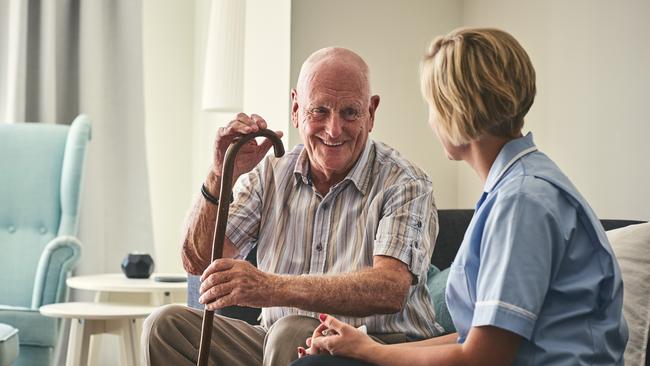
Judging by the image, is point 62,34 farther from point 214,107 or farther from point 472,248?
point 472,248

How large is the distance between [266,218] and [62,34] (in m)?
2.59

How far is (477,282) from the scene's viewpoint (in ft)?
4.13

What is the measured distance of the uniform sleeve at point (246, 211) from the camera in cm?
214

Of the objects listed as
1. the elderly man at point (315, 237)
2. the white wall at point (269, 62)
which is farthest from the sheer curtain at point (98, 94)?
the elderly man at point (315, 237)

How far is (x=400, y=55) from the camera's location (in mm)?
3451

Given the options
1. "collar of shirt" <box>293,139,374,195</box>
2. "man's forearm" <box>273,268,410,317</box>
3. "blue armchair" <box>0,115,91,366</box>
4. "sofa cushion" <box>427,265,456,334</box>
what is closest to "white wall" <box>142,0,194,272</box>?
"blue armchair" <box>0,115,91,366</box>

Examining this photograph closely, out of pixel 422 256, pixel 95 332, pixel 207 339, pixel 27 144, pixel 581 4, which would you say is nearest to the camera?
pixel 207 339

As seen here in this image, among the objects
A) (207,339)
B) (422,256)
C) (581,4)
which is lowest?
(207,339)

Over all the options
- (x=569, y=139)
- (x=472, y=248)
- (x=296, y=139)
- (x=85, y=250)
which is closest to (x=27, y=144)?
(x=85, y=250)

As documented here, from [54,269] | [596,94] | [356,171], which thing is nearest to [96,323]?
[54,269]

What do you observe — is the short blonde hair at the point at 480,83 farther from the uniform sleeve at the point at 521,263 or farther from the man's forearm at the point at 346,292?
the man's forearm at the point at 346,292

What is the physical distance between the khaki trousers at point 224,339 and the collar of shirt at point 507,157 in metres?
→ 0.61

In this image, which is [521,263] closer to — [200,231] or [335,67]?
[335,67]

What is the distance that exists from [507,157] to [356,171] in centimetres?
78
